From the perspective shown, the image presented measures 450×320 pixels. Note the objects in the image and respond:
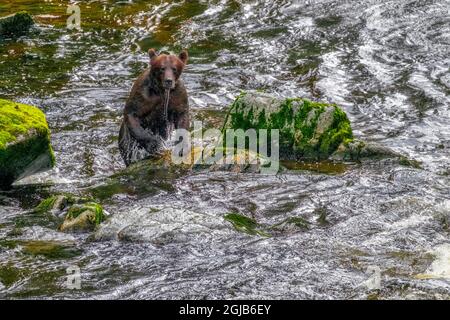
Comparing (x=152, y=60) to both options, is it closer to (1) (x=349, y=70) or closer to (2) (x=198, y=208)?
(2) (x=198, y=208)

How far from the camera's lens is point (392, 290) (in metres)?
5.88

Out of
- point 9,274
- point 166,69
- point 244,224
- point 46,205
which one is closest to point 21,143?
point 46,205

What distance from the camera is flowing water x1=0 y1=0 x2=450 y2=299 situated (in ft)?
21.0

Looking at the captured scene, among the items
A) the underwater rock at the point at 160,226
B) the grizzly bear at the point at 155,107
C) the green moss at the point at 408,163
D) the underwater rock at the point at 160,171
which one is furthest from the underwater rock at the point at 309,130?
the underwater rock at the point at 160,226

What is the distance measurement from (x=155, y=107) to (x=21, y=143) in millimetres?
1780

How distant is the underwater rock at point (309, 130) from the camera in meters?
9.75

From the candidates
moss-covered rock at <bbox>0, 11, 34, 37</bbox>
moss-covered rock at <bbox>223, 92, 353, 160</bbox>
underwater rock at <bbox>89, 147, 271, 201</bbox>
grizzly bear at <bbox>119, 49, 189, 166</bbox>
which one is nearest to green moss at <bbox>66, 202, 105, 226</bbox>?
underwater rock at <bbox>89, 147, 271, 201</bbox>

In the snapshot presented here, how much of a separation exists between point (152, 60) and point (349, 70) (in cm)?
531

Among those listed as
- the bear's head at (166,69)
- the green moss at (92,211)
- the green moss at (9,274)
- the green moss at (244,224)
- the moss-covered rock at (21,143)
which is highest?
the bear's head at (166,69)

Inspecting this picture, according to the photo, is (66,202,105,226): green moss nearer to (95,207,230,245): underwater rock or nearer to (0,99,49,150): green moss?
(95,207,230,245): underwater rock

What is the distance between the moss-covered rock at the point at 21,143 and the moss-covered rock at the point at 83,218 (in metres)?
1.15

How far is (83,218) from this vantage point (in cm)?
756

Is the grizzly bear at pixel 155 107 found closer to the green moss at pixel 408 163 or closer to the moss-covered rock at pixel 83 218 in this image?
the moss-covered rock at pixel 83 218

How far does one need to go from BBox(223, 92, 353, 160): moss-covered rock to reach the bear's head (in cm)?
109
